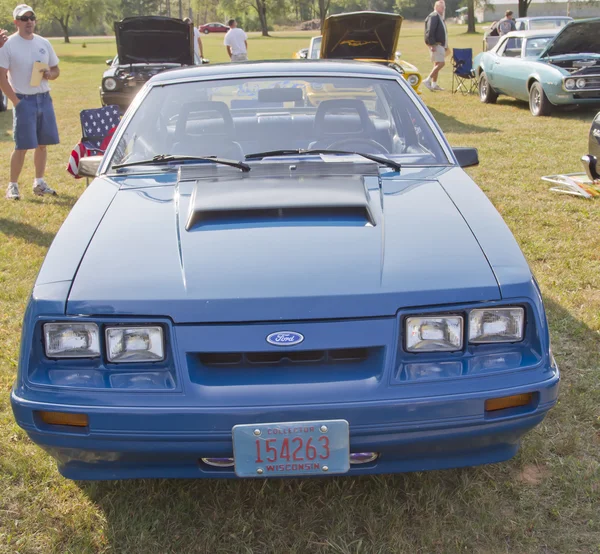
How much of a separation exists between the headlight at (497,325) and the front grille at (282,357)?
330 mm

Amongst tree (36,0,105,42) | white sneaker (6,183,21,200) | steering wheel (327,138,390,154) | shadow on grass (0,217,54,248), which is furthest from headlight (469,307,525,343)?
tree (36,0,105,42)

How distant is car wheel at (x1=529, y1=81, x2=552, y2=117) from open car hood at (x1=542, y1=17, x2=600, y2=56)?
0.56 metres

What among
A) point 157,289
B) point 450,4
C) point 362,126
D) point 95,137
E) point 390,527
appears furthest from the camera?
point 450,4

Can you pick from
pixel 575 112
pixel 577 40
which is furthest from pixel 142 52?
pixel 575 112

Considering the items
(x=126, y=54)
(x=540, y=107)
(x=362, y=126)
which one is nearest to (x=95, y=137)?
(x=362, y=126)

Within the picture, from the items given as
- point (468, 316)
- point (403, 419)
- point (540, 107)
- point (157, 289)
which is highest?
point (157, 289)

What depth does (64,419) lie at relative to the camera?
1.96 m

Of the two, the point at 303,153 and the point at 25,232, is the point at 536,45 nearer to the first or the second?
the point at 25,232

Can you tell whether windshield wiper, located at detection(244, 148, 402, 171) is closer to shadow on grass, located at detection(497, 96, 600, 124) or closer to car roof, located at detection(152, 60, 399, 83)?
car roof, located at detection(152, 60, 399, 83)

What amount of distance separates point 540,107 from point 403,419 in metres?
10.2

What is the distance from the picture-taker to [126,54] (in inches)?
478

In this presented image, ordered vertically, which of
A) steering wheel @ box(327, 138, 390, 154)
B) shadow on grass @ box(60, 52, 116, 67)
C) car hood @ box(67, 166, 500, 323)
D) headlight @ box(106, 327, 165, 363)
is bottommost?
shadow on grass @ box(60, 52, 116, 67)

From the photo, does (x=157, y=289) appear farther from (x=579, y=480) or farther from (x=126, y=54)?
(x=126, y=54)

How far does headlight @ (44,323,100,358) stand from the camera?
79.4 inches
